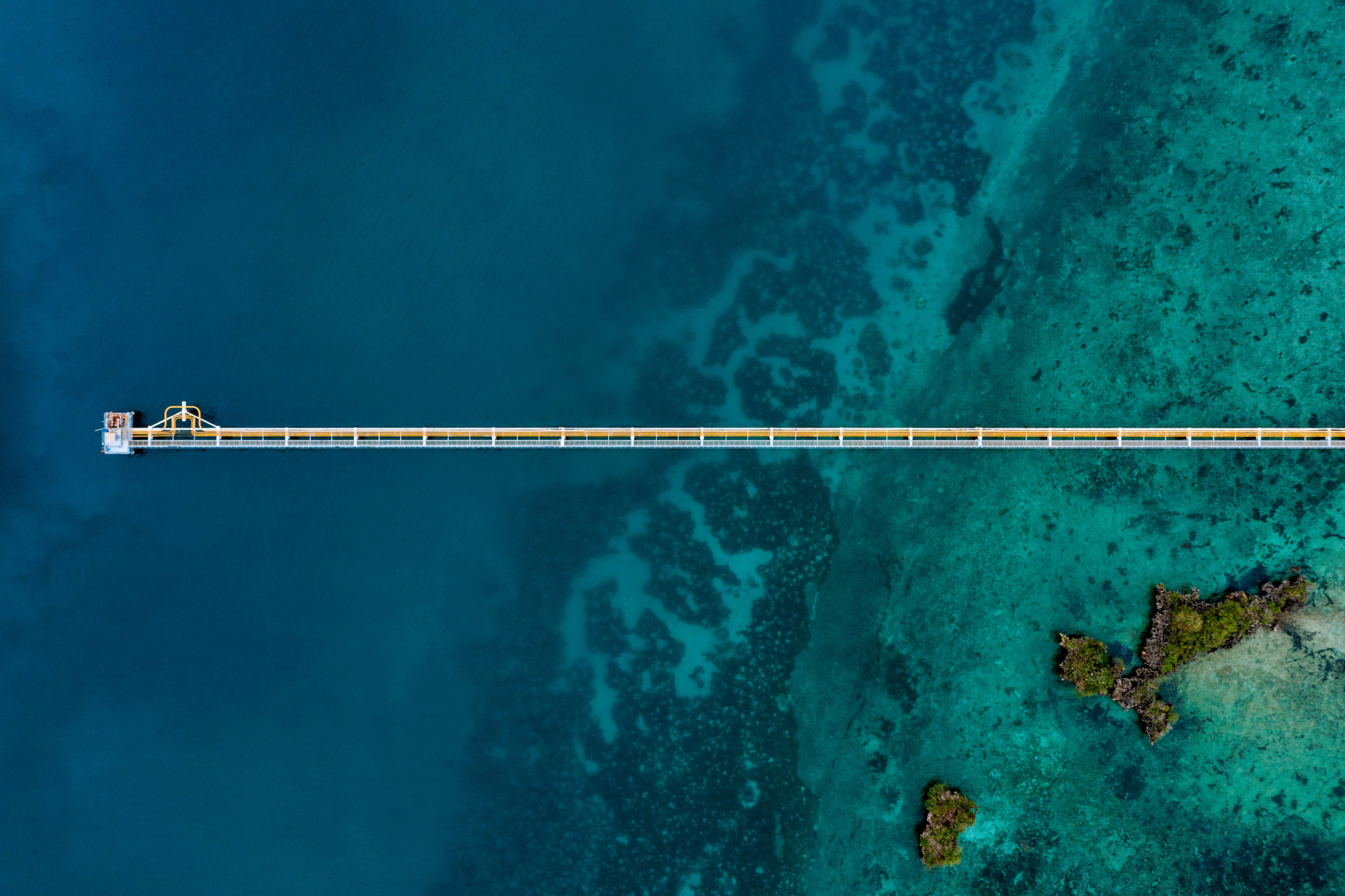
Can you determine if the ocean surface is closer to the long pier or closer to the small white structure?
the long pier

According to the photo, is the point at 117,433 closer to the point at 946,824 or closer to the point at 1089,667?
the point at 946,824

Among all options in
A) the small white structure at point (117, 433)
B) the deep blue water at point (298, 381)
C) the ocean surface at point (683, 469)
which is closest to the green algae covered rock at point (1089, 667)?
the ocean surface at point (683, 469)

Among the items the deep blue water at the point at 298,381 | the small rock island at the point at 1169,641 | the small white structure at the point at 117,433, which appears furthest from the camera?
the deep blue water at the point at 298,381

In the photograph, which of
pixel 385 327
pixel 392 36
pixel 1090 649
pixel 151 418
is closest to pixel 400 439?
pixel 385 327

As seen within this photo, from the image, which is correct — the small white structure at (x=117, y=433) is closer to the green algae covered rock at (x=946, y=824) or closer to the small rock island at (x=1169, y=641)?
the green algae covered rock at (x=946, y=824)

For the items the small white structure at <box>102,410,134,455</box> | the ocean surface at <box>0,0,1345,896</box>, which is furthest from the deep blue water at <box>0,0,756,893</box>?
the small white structure at <box>102,410,134,455</box>

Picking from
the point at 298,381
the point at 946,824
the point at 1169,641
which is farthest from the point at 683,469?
the point at 1169,641
